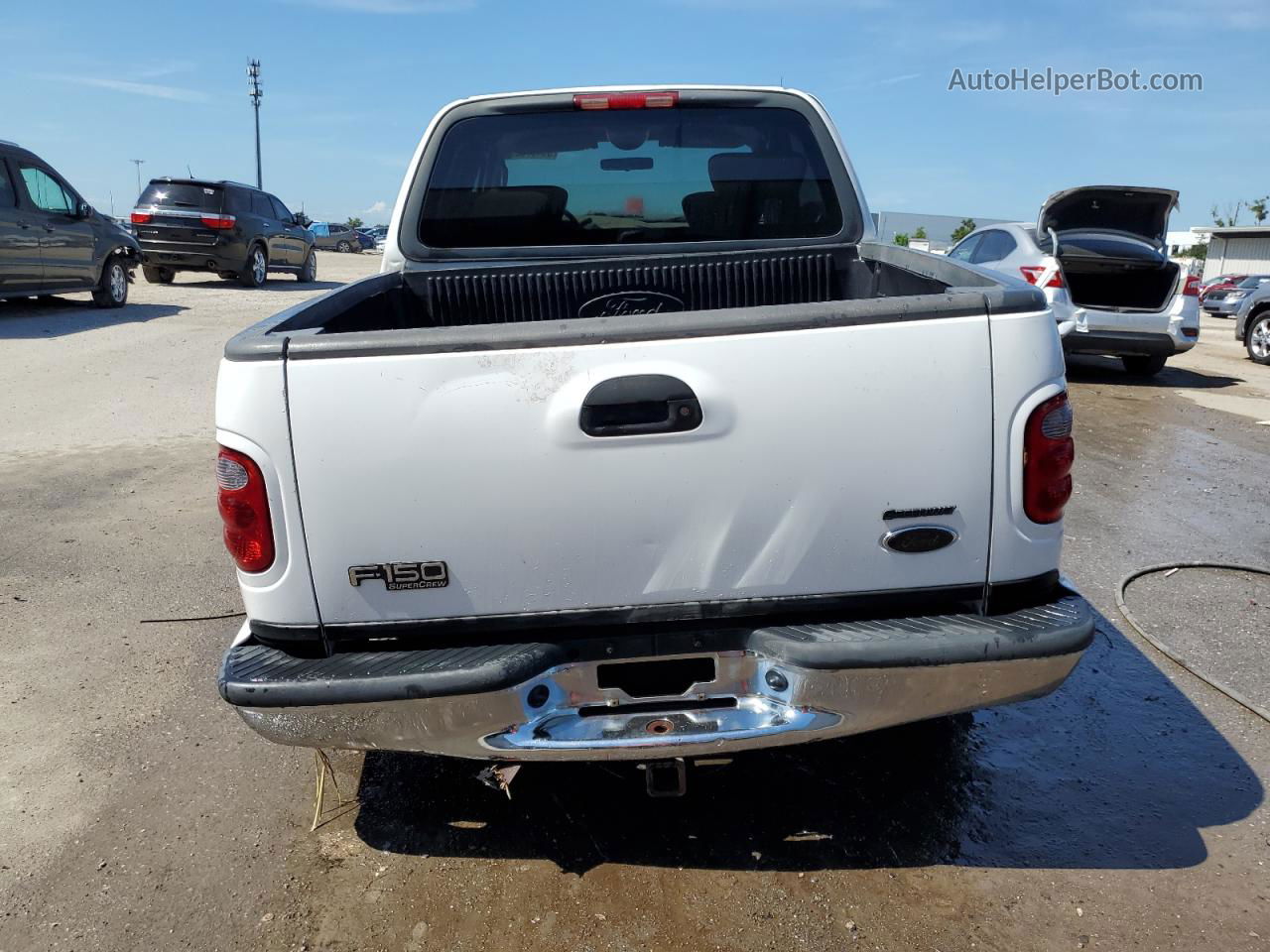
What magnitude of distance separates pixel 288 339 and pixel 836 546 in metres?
1.32

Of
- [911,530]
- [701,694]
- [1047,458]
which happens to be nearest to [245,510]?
[701,694]

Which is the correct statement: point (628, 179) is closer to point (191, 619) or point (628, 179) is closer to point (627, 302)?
point (627, 302)

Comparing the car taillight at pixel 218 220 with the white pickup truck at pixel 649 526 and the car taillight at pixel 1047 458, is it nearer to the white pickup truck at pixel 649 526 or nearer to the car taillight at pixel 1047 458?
the white pickup truck at pixel 649 526

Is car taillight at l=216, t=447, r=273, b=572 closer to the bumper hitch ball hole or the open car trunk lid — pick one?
the bumper hitch ball hole

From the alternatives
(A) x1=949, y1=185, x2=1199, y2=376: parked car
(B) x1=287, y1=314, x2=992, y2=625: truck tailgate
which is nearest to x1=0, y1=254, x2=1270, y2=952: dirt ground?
(B) x1=287, y1=314, x2=992, y2=625: truck tailgate

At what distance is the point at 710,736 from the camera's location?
7.57 feet

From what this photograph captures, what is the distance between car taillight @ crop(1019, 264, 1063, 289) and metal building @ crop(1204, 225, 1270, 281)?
171 ft

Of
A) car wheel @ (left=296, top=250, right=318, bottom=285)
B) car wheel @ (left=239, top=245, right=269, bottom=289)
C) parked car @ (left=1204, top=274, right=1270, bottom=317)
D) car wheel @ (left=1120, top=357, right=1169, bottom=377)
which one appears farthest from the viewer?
parked car @ (left=1204, top=274, right=1270, bottom=317)

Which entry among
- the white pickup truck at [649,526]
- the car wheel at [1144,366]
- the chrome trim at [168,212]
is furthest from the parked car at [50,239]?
the car wheel at [1144,366]

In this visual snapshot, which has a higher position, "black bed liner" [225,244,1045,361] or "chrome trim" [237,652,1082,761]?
"black bed liner" [225,244,1045,361]

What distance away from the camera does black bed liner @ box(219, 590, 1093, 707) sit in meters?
2.22

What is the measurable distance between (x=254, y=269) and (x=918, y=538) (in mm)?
18827

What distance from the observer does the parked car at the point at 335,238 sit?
157ft

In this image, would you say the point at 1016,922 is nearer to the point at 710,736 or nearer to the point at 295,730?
the point at 710,736
